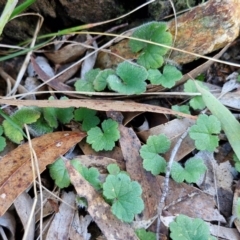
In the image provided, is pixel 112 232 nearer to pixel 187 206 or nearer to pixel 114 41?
pixel 187 206

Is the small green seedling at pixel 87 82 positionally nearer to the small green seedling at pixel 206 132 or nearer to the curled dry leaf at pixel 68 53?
the curled dry leaf at pixel 68 53

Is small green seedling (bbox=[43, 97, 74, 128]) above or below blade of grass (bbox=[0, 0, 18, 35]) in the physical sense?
below

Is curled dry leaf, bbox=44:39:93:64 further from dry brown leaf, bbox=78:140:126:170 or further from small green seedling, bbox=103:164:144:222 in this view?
small green seedling, bbox=103:164:144:222

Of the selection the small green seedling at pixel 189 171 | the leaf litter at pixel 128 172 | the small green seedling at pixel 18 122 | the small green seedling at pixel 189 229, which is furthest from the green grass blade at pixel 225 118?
the small green seedling at pixel 18 122

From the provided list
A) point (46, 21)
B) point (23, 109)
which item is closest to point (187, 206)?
point (23, 109)

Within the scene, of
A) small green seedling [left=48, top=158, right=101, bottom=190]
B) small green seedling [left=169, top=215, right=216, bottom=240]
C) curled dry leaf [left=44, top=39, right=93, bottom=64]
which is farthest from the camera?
curled dry leaf [left=44, top=39, right=93, bottom=64]

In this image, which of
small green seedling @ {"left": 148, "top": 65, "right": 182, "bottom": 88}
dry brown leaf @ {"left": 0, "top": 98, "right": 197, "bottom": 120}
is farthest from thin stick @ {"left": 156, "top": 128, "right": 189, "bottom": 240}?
small green seedling @ {"left": 148, "top": 65, "right": 182, "bottom": 88}
